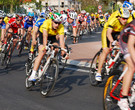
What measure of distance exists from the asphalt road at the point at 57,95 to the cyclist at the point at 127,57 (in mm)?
1183

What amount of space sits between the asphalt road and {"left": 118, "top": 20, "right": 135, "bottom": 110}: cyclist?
1.18 metres

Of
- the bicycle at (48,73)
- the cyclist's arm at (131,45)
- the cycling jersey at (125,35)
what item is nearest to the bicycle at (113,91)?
the cycling jersey at (125,35)

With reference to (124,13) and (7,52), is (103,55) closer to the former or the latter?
(124,13)

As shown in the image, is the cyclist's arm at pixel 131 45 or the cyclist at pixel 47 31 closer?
the cyclist's arm at pixel 131 45

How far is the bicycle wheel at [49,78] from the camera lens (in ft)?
23.2

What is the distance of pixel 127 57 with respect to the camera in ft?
17.8

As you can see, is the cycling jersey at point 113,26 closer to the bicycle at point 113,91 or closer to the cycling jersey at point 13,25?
the bicycle at point 113,91

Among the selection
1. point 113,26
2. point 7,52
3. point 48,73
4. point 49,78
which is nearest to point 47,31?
point 48,73

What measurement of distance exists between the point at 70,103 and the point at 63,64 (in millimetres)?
4333

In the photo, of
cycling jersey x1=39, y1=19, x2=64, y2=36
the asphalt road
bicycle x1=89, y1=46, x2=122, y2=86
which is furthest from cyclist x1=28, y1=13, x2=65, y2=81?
bicycle x1=89, y1=46, x2=122, y2=86

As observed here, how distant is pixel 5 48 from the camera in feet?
37.3

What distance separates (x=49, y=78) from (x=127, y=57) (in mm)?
2234

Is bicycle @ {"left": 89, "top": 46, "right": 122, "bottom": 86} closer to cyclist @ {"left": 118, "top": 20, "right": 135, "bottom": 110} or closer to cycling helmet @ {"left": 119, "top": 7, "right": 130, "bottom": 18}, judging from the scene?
cycling helmet @ {"left": 119, "top": 7, "right": 130, "bottom": 18}

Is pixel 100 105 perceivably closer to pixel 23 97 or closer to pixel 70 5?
pixel 23 97
